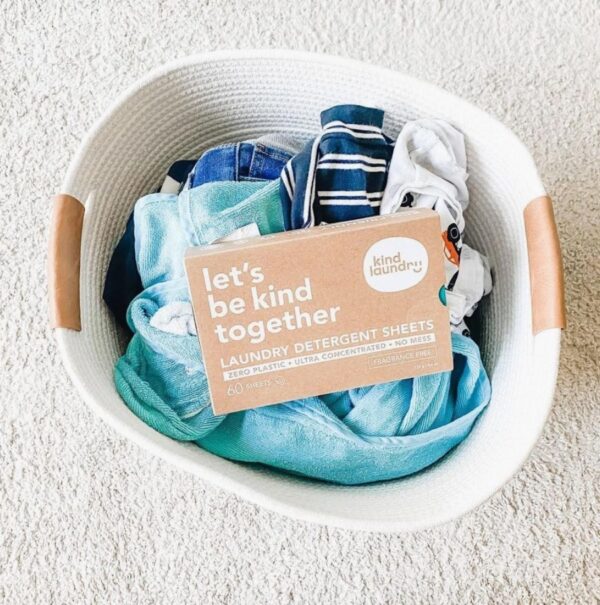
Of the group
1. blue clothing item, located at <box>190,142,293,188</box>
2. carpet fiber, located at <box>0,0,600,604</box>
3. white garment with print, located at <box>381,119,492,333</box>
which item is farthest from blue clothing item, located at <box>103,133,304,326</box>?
carpet fiber, located at <box>0,0,600,604</box>

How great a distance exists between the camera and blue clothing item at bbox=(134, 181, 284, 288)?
71 centimetres

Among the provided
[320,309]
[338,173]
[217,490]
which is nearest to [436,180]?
[338,173]

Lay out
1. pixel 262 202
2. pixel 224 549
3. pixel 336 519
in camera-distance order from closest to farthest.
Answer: pixel 336 519, pixel 262 202, pixel 224 549

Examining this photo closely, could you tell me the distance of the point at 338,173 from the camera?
705 millimetres

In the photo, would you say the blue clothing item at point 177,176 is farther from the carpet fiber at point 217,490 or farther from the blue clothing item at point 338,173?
the carpet fiber at point 217,490

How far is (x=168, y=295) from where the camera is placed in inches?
28.0

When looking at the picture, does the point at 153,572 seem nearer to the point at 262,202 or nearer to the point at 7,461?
the point at 7,461

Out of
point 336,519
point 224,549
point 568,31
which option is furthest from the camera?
point 568,31

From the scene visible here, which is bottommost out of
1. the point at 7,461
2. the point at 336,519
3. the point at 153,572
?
the point at 153,572

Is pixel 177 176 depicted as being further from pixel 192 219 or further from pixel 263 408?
pixel 263 408

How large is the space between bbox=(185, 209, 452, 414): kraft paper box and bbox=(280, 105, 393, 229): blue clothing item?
0.24 feet

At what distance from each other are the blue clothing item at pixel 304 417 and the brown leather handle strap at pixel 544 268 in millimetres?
90

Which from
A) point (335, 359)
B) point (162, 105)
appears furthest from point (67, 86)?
point (335, 359)

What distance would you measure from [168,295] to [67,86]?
491mm
